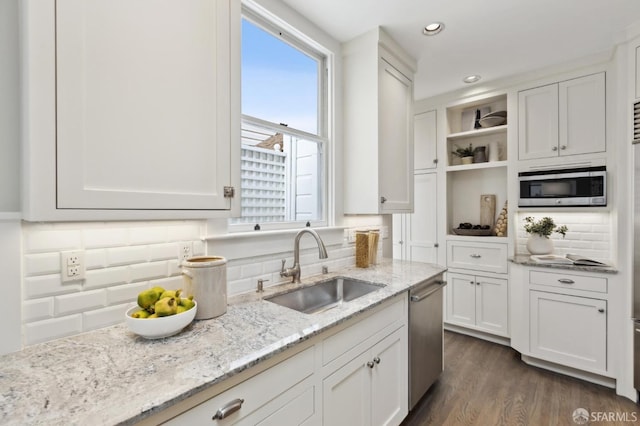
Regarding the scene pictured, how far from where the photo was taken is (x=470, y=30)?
6.84 feet

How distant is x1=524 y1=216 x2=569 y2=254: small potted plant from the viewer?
8.87ft

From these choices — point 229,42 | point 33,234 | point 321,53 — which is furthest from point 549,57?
point 33,234

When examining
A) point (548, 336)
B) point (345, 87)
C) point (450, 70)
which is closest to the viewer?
point (345, 87)

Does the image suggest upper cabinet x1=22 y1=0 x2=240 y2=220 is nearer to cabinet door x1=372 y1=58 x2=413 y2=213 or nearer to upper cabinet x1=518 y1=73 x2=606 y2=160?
cabinet door x1=372 y1=58 x2=413 y2=213

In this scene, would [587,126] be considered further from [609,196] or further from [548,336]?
[548,336]

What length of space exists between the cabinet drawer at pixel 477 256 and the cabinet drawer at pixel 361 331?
1.69 meters

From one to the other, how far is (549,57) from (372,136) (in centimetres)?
176

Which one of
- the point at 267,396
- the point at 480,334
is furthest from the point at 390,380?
the point at 480,334

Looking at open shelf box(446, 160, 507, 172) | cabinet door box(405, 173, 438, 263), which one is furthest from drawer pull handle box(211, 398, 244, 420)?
open shelf box(446, 160, 507, 172)

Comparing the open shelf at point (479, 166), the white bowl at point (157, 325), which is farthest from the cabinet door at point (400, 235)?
the white bowl at point (157, 325)

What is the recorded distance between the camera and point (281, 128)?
6.18ft

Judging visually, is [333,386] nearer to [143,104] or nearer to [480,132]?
[143,104]

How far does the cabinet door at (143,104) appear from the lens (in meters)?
0.81

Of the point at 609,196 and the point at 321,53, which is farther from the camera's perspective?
the point at 609,196
